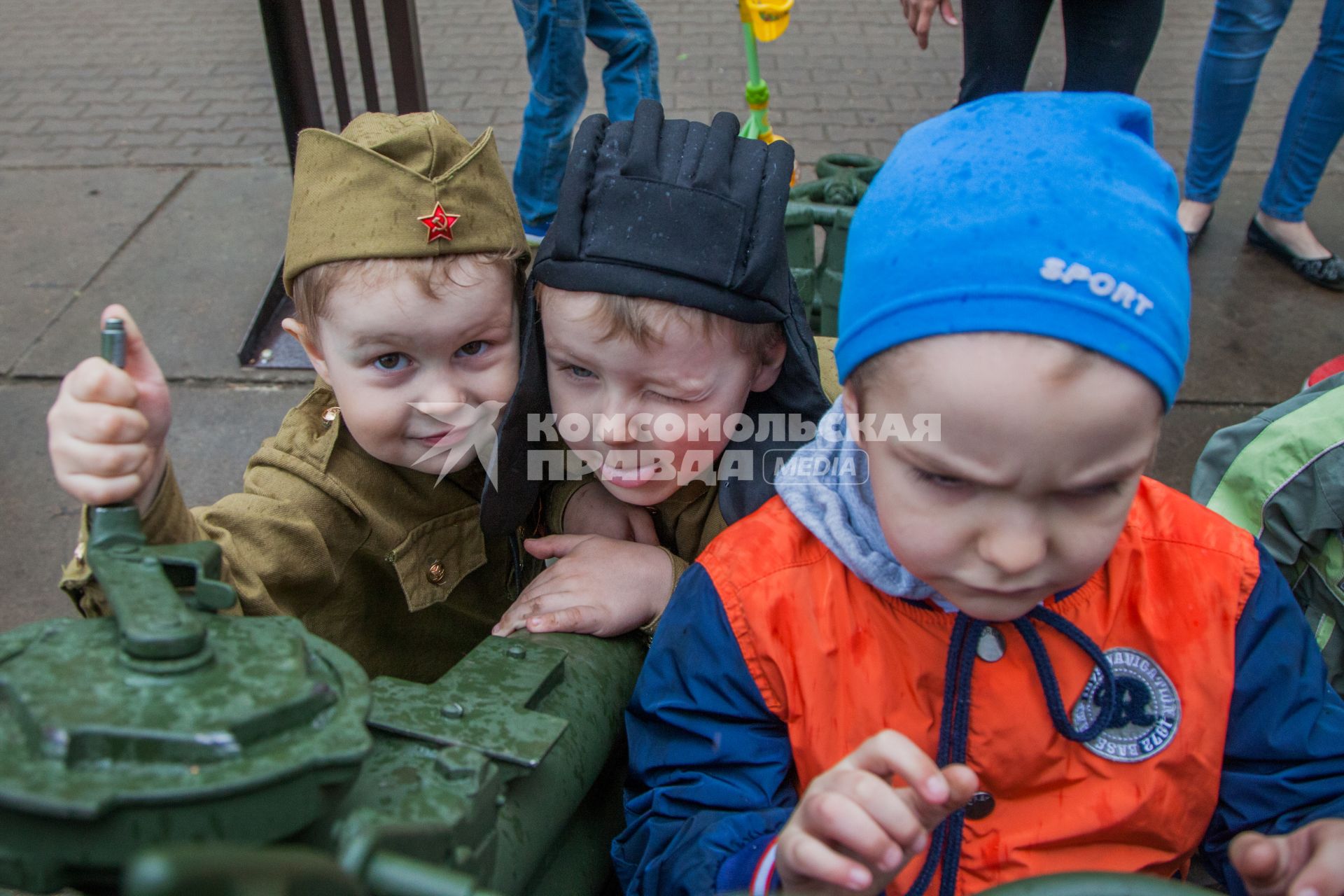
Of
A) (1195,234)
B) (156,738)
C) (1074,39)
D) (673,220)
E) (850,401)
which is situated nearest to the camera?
(156,738)

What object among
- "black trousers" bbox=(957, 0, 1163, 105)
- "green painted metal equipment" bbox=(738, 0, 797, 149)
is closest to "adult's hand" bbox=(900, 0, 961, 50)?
"black trousers" bbox=(957, 0, 1163, 105)

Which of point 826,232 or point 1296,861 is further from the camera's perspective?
point 826,232

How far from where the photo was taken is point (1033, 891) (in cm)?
87

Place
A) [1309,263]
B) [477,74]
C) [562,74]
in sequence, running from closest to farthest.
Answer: [562,74]
[1309,263]
[477,74]

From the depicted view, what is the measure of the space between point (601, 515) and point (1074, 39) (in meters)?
1.96

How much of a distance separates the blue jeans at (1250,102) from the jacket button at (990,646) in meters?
3.05

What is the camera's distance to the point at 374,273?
5.48 ft

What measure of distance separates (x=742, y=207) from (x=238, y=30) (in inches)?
233

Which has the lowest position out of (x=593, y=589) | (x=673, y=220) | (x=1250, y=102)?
(x=1250, y=102)

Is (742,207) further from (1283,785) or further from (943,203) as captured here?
(1283,785)

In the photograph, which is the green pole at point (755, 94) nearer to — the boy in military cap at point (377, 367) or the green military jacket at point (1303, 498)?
the boy in military cap at point (377, 367)

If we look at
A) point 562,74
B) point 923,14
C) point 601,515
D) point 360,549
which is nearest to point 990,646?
point 601,515

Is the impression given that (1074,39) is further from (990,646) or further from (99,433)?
(99,433)

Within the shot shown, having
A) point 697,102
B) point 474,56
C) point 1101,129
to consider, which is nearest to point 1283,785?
point 1101,129
